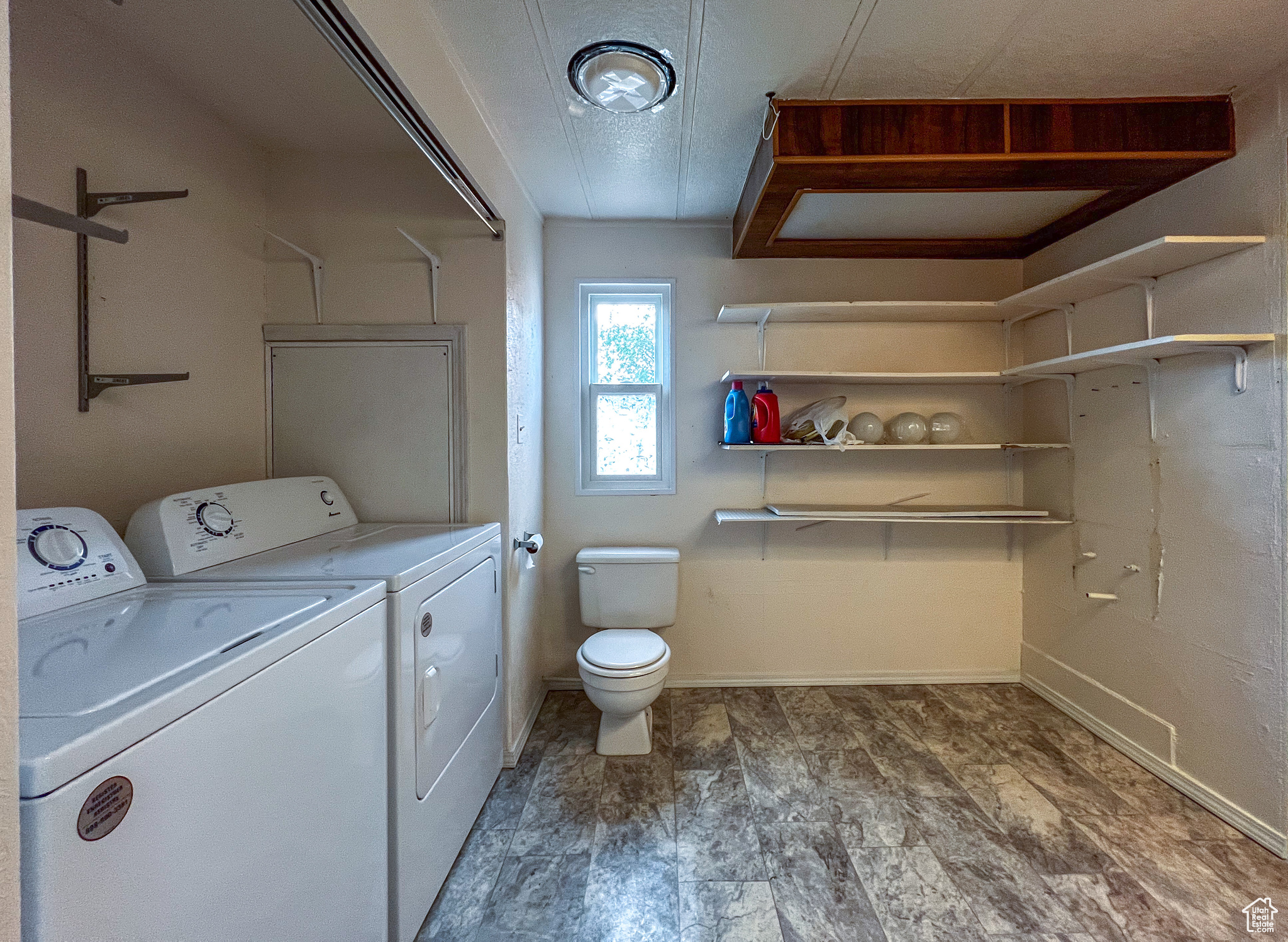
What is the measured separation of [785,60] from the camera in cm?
148

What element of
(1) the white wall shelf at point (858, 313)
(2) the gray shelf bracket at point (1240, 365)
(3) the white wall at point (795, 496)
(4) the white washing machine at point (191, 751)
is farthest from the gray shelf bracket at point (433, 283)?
(2) the gray shelf bracket at point (1240, 365)

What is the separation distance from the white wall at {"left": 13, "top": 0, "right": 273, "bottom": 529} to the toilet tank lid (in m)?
1.26

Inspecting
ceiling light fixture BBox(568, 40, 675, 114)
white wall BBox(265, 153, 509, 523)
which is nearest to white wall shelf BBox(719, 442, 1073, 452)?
white wall BBox(265, 153, 509, 523)

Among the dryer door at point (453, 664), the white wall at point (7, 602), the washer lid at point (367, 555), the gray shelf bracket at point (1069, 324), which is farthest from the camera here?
the gray shelf bracket at point (1069, 324)

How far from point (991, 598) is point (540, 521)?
2.22m

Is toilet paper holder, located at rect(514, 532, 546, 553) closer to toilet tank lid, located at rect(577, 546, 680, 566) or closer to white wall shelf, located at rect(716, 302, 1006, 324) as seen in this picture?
toilet tank lid, located at rect(577, 546, 680, 566)

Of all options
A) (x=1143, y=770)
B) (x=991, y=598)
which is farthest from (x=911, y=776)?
(x=991, y=598)

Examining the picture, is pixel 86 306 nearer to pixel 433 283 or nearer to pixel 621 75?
pixel 433 283

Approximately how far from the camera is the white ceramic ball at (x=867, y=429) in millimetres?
2434

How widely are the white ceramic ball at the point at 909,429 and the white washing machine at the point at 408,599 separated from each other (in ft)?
5.95

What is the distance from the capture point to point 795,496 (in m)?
2.61

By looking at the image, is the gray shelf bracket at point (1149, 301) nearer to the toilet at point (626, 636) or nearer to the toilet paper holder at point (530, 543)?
the toilet at point (626, 636)

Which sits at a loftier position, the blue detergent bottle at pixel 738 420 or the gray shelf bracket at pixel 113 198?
the gray shelf bracket at pixel 113 198

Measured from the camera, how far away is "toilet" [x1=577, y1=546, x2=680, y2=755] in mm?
1931
